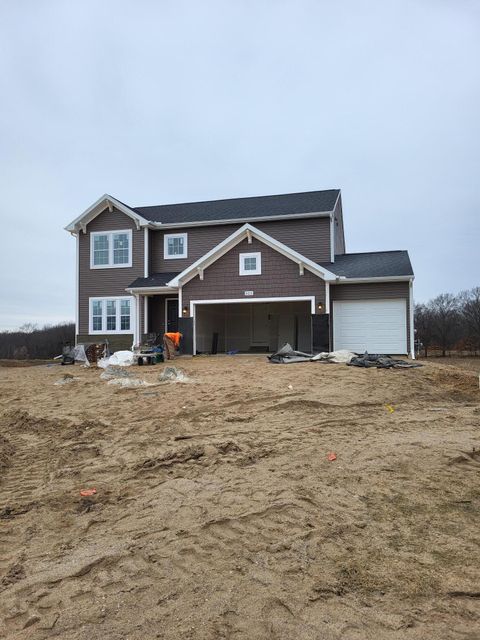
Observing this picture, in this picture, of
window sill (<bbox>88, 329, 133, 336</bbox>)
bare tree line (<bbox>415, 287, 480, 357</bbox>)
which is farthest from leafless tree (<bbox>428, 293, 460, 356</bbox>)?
window sill (<bbox>88, 329, 133, 336</bbox>)

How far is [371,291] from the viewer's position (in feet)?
61.2

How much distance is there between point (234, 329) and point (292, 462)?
18383 mm

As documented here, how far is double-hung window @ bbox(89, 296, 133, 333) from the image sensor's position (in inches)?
857

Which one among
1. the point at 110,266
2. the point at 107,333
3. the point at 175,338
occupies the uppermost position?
the point at 110,266

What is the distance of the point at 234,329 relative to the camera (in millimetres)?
23703

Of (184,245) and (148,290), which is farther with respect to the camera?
(184,245)

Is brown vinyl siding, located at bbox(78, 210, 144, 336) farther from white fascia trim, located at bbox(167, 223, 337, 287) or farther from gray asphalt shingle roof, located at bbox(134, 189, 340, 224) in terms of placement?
white fascia trim, located at bbox(167, 223, 337, 287)

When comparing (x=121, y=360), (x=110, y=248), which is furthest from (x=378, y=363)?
(x=110, y=248)

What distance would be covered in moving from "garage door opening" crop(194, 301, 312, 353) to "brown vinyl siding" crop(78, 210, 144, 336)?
14.1ft

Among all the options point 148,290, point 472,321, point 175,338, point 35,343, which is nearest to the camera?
point 175,338

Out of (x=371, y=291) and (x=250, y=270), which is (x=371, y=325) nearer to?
(x=371, y=291)

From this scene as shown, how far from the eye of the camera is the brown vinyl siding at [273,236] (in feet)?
68.4

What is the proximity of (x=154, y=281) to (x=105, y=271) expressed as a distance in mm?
2979

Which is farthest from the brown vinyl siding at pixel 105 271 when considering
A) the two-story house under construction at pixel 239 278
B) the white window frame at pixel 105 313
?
the white window frame at pixel 105 313
